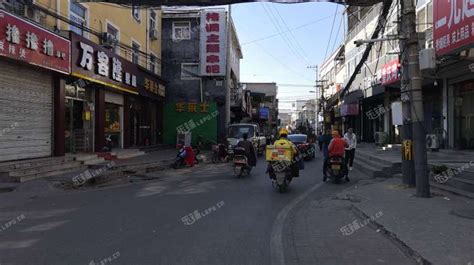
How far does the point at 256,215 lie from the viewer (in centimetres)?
945

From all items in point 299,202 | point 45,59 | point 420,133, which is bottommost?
point 299,202

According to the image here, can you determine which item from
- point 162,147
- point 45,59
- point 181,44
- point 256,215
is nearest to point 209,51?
point 181,44

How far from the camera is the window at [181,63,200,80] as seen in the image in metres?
35.3

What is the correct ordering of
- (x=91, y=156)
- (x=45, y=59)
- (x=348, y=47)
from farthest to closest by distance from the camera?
1. (x=348, y=47)
2. (x=91, y=156)
3. (x=45, y=59)

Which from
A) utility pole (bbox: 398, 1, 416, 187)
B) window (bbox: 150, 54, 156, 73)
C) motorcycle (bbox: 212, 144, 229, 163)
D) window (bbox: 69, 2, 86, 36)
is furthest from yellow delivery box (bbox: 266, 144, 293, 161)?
window (bbox: 150, 54, 156, 73)

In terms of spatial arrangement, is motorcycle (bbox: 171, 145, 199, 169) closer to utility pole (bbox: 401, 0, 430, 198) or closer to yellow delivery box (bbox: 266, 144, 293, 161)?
yellow delivery box (bbox: 266, 144, 293, 161)

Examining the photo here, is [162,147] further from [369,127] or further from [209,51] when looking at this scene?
[369,127]

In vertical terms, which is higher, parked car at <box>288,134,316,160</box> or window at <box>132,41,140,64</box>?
window at <box>132,41,140,64</box>

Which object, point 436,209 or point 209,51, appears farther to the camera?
point 209,51

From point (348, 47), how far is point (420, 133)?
33877mm

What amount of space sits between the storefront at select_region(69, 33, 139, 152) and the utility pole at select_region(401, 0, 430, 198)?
1179 centimetres

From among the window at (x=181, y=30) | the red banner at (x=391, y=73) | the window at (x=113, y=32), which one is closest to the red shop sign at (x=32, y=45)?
the window at (x=113, y=32)

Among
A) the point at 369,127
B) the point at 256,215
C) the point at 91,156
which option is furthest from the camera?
the point at 369,127

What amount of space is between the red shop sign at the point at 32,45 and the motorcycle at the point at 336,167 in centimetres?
977
